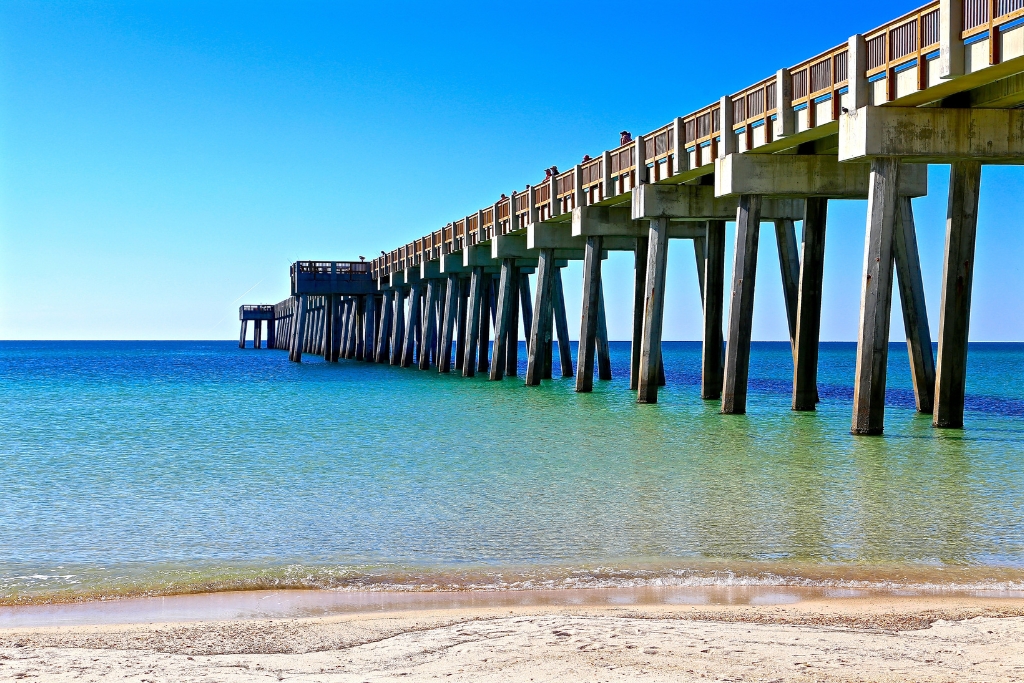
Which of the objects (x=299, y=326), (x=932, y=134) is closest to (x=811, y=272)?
(x=932, y=134)

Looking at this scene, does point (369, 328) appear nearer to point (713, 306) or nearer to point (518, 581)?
point (713, 306)

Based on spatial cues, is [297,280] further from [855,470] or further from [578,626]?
[578,626]

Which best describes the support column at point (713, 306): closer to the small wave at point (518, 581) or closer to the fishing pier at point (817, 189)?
the fishing pier at point (817, 189)

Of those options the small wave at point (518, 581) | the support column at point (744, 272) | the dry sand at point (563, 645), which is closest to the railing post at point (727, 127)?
the support column at point (744, 272)

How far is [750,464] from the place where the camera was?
15.9 meters

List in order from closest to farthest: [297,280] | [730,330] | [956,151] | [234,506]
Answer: [234,506]
[956,151]
[730,330]
[297,280]

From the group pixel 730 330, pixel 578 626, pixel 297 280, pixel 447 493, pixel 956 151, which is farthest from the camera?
pixel 297 280

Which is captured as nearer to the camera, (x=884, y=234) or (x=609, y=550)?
(x=609, y=550)

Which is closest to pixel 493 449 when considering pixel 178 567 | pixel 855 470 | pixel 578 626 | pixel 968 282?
pixel 855 470

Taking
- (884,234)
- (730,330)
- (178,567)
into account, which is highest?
(884,234)

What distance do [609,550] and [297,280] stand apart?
52.9 m

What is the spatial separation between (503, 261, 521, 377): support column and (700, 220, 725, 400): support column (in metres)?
12.5

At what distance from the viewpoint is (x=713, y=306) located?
25.9m

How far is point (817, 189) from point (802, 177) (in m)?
0.36
